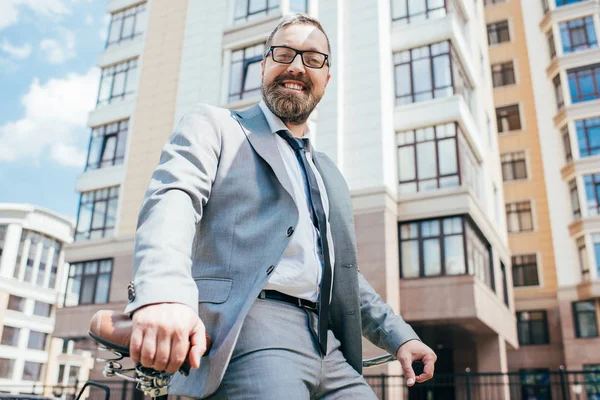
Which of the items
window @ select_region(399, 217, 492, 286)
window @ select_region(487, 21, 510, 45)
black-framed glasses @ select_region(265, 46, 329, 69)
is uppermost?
window @ select_region(487, 21, 510, 45)

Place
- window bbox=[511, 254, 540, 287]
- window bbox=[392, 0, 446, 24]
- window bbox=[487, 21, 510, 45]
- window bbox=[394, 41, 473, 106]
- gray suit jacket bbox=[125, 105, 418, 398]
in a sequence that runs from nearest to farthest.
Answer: gray suit jacket bbox=[125, 105, 418, 398]
window bbox=[394, 41, 473, 106]
window bbox=[392, 0, 446, 24]
window bbox=[511, 254, 540, 287]
window bbox=[487, 21, 510, 45]

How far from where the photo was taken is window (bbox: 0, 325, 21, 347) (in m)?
49.7

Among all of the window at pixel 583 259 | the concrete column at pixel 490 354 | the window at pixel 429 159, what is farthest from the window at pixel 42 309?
the window at pixel 583 259

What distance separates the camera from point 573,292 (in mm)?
25797

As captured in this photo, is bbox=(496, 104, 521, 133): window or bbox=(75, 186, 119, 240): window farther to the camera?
bbox=(496, 104, 521, 133): window

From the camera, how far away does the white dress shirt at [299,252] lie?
1862mm

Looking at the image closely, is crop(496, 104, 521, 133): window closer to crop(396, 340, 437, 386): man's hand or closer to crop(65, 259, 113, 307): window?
crop(65, 259, 113, 307): window

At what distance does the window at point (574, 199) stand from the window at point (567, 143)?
1.26m

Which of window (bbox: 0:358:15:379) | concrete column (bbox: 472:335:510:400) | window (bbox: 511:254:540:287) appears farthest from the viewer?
window (bbox: 0:358:15:379)

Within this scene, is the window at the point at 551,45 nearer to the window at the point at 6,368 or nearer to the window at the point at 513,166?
the window at the point at 513,166

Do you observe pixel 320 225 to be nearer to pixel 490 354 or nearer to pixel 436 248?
pixel 436 248

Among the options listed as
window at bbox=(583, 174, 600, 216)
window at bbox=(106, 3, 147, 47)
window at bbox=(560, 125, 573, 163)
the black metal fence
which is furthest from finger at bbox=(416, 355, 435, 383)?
window at bbox=(560, 125, 573, 163)

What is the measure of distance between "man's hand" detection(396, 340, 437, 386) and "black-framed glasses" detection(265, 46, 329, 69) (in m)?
1.22

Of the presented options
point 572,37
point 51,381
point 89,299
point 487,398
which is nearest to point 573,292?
point 487,398
